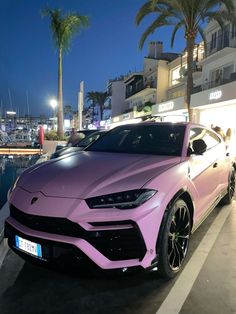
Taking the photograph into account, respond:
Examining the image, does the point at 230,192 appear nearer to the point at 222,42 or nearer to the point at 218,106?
the point at 218,106

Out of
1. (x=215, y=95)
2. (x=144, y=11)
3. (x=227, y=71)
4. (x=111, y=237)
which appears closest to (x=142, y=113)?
(x=227, y=71)

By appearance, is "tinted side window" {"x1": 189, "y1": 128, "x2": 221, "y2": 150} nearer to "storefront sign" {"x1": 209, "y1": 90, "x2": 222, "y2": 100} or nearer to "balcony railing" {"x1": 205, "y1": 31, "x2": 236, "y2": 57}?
"storefront sign" {"x1": 209, "y1": 90, "x2": 222, "y2": 100}

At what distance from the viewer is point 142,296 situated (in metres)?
3.24

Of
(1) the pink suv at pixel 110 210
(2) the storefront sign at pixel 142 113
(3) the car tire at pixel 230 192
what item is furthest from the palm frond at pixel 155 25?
(1) the pink suv at pixel 110 210

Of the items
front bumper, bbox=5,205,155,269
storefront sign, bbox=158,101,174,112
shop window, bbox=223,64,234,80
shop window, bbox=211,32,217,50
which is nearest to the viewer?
front bumper, bbox=5,205,155,269

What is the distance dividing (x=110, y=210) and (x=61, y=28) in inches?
946

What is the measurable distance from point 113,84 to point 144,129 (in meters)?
65.5

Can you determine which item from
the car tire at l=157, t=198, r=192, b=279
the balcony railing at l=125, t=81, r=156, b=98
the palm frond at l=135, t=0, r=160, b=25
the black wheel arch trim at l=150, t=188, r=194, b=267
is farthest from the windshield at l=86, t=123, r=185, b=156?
the balcony railing at l=125, t=81, r=156, b=98

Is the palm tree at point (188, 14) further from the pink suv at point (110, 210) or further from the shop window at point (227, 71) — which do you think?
the pink suv at point (110, 210)

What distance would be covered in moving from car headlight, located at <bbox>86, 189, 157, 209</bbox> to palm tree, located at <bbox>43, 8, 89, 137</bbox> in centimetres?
2199

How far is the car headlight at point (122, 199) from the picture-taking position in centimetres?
307

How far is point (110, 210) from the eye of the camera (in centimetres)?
304

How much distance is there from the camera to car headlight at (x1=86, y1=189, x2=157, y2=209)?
3074 millimetres

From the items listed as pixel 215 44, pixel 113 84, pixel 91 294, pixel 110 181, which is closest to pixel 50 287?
pixel 91 294
